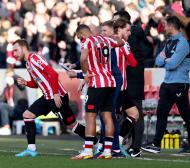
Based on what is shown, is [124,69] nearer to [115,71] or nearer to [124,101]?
[115,71]

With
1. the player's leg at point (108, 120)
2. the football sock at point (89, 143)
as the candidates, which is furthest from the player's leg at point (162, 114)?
the football sock at point (89, 143)

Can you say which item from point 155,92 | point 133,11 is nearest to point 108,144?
point 155,92

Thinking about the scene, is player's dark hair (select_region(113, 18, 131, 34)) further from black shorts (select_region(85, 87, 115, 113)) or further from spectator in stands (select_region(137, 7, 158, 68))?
spectator in stands (select_region(137, 7, 158, 68))

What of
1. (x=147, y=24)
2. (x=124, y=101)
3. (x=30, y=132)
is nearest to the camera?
(x=124, y=101)

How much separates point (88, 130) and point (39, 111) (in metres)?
1.03

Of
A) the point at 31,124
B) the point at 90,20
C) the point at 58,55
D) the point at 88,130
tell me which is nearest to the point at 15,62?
the point at 58,55

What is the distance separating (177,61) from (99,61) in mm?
1781

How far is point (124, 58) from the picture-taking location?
20.2 ft

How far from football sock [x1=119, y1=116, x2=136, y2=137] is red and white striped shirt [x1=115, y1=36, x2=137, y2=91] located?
0.44 m

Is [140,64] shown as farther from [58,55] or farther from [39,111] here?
[58,55]

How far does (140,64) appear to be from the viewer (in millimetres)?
6598

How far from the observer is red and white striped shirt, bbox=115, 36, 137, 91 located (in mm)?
6009

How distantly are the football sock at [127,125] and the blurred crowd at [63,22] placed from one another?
5530 mm

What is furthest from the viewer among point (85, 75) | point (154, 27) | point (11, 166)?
point (154, 27)
